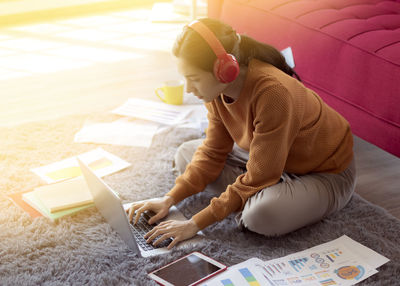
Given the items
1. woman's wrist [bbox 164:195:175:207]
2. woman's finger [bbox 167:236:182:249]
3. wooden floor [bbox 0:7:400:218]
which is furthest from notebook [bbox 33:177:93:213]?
wooden floor [bbox 0:7:400:218]

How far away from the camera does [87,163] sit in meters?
1.85

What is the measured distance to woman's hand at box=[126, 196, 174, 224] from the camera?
4.72 ft

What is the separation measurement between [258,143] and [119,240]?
50 cm

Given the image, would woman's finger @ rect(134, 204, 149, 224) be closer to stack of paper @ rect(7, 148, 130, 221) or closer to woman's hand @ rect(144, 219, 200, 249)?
woman's hand @ rect(144, 219, 200, 249)

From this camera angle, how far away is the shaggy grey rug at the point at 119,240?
50.4 inches

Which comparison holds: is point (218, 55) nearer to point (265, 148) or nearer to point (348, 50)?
point (265, 148)

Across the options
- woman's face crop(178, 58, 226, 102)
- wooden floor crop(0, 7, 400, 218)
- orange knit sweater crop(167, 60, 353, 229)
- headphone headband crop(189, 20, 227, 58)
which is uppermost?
headphone headband crop(189, 20, 227, 58)

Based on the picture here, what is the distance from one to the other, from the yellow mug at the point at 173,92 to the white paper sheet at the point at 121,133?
20 centimetres

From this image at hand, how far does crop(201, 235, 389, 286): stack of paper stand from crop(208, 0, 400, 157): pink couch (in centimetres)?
46

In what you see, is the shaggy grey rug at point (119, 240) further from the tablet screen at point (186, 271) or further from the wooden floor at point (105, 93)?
the wooden floor at point (105, 93)

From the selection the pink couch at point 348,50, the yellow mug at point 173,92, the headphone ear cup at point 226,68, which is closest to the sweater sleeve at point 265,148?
the headphone ear cup at point 226,68

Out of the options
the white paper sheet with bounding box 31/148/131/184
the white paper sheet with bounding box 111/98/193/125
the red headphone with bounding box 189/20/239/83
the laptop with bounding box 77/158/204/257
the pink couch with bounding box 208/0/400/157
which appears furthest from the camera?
the white paper sheet with bounding box 111/98/193/125

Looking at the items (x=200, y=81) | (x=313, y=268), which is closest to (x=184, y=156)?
(x=200, y=81)

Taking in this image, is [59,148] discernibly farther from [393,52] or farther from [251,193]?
[393,52]
